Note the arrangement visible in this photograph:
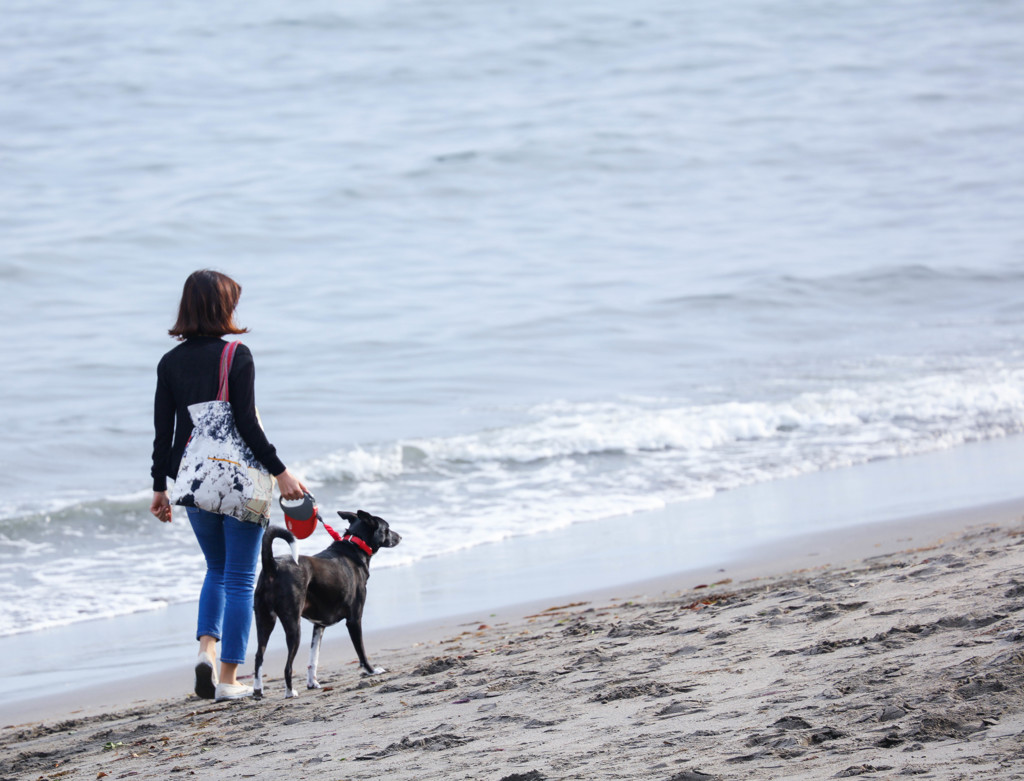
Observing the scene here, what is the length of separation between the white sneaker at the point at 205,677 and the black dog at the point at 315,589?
0.19 m

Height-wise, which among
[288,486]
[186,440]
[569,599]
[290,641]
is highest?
[186,440]

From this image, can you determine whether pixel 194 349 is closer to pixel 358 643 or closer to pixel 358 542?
pixel 358 542

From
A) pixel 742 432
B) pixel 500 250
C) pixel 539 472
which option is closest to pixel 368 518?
pixel 539 472

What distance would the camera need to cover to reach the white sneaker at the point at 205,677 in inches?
185

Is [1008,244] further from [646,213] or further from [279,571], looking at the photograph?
[279,571]

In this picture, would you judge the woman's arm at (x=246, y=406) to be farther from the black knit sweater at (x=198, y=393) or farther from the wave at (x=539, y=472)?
the wave at (x=539, y=472)

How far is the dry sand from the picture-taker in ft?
9.82

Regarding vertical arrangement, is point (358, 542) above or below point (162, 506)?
below

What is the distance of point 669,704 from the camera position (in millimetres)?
3604

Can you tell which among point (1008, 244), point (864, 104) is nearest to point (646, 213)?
point (1008, 244)

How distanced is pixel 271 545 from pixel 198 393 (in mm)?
688

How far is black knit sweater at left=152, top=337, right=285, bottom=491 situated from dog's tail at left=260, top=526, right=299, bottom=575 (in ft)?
0.79

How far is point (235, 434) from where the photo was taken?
451cm

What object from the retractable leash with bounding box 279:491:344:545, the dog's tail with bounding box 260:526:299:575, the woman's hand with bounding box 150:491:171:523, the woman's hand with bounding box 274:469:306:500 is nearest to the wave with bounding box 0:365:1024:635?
the woman's hand with bounding box 150:491:171:523
